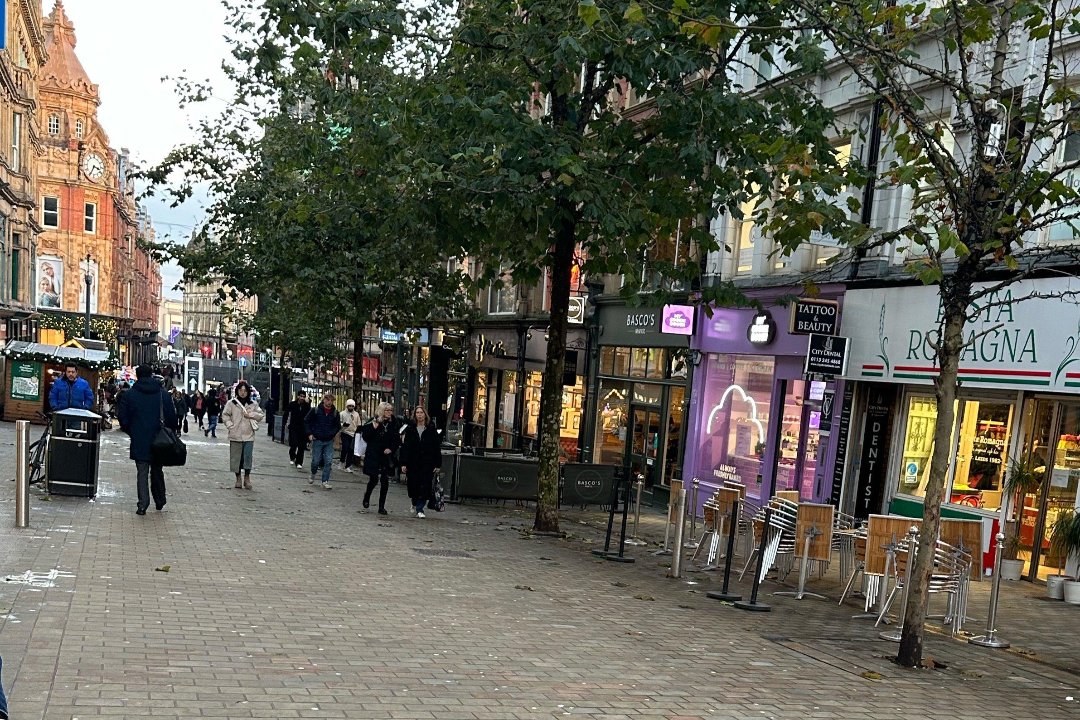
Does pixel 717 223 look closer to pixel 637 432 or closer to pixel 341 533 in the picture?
pixel 637 432

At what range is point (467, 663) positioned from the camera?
23.3 ft

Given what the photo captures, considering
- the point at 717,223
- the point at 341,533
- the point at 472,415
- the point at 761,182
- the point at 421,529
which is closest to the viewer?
the point at 761,182

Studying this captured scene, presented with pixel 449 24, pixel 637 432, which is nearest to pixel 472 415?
pixel 637 432

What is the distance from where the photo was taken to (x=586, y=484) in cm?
1934

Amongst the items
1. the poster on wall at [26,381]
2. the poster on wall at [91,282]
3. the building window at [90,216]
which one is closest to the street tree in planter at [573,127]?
the poster on wall at [26,381]

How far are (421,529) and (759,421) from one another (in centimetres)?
729

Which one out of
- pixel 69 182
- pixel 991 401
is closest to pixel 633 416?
pixel 991 401

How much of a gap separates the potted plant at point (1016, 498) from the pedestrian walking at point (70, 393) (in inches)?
605

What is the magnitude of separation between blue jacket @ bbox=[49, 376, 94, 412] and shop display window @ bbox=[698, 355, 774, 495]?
11.7 metres

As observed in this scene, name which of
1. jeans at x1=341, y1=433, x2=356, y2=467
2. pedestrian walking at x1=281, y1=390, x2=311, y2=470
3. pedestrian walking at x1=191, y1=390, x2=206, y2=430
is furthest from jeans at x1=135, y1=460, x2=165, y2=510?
pedestrian walking at x1=191, y1=390, x2=206, y2=430

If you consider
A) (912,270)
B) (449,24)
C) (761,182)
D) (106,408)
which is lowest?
(106,408)

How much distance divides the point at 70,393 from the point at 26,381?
16.2m

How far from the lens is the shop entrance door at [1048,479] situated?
43.0 ft

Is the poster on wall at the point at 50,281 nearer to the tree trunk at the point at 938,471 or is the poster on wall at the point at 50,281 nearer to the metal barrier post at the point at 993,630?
the metal barrier post at the point at 993,630
